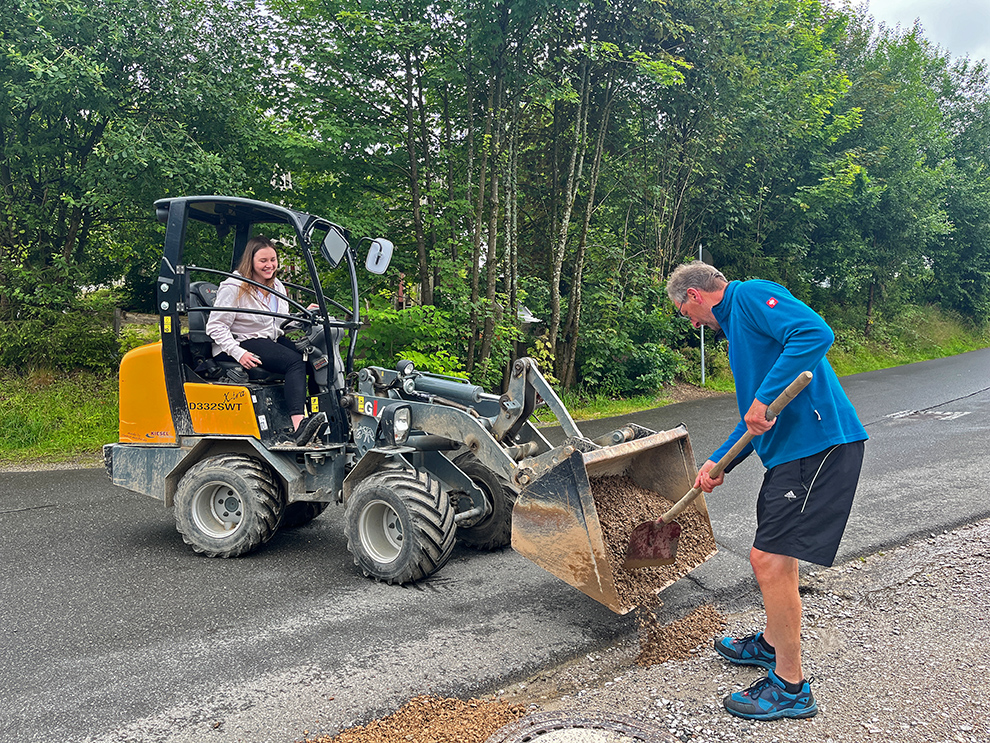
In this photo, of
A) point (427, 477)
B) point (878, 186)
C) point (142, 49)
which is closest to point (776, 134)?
point (878, 186)

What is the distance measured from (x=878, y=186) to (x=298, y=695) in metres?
22.7

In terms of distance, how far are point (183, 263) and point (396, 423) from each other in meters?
2.02

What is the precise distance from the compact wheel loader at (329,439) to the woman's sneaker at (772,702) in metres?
1.28

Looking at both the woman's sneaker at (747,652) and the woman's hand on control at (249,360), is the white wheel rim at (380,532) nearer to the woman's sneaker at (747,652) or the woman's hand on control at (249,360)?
the woman's hand on control at (249,360)

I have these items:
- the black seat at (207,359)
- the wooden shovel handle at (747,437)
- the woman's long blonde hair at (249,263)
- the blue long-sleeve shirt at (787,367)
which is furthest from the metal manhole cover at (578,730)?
the woman's long blonde hair at (249,263)

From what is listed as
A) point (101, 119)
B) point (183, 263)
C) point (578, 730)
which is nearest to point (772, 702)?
point (578, 730)

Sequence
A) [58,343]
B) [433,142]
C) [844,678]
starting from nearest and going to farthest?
[844,678], [58,343], [433,142]

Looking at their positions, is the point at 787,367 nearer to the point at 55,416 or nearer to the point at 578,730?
the point at 578,730

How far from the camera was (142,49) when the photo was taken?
9.22 metres

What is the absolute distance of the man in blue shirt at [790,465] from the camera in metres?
3.04

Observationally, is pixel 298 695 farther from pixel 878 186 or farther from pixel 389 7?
pixel 878 186

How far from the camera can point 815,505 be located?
309cm

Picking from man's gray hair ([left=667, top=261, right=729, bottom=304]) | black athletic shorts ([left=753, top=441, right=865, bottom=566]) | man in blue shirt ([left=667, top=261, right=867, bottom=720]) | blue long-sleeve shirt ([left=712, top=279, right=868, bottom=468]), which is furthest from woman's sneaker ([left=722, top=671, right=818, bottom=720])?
man's gray hair ([left=667, top=261, right=729, bottom=304])

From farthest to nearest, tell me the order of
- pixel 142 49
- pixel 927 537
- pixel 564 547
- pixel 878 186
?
1. pixel 878 186
2. pixel 142 49
3. pixel 927 537
4. pixel 564 547
